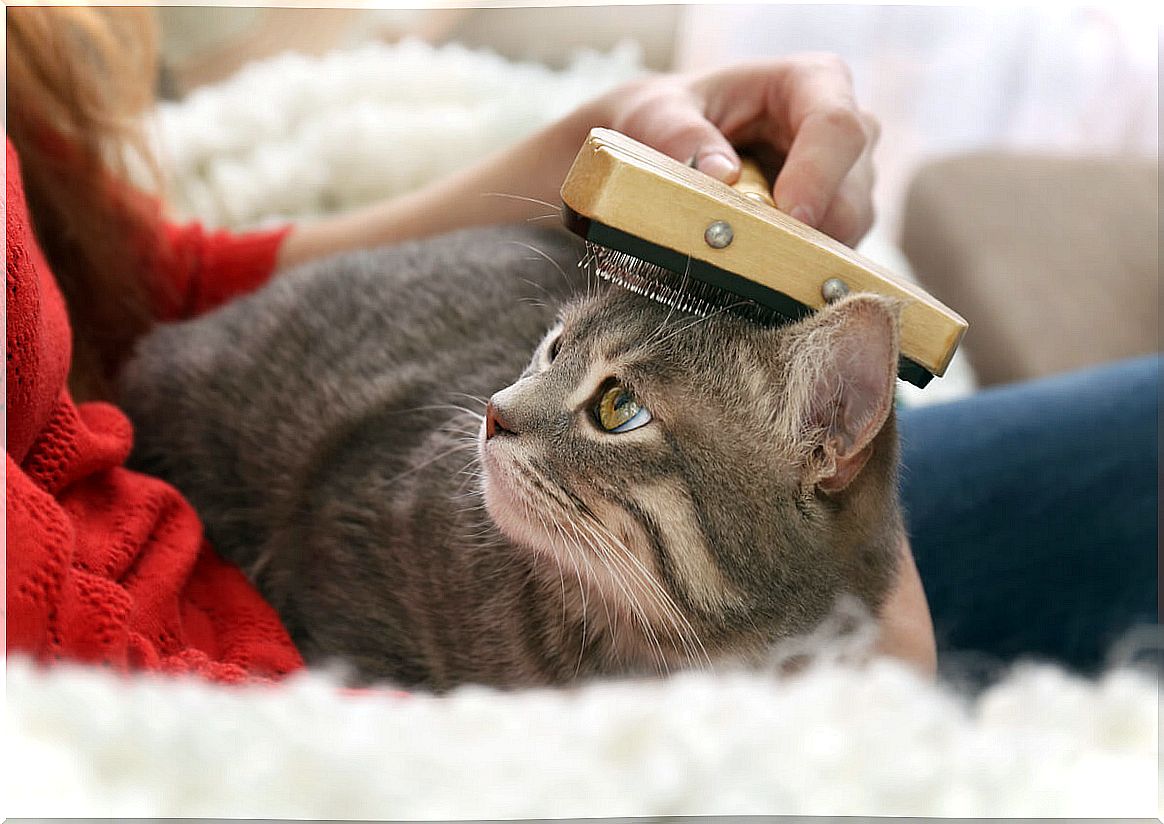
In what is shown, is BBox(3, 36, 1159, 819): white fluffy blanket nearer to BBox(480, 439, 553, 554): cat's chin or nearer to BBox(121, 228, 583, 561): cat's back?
BBox(480, 439, 553, 554): cat's chin

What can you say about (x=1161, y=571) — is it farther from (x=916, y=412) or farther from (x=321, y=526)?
(x=321, y=526)

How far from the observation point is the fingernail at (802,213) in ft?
1.35

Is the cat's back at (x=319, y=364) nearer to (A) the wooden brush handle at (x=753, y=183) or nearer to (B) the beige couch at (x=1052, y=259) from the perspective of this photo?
(A) the wooden brush handle at (x=753, y=183)

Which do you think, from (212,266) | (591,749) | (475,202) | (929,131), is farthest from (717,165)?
(929,131)

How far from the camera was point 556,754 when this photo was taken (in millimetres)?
282

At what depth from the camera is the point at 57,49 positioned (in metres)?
0.73

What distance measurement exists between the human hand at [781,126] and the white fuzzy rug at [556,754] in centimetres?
21

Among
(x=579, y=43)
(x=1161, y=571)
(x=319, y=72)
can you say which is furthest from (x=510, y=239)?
(x=1161, y=571)

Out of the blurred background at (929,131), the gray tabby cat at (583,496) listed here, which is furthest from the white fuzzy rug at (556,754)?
the blurred background at (929,131)

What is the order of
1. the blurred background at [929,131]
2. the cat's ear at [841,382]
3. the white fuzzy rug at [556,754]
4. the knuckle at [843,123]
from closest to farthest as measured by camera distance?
the white fuzzy rug at [556,754] < the cat's ear at [841,382] < the knuckle at [843,123] < the blurred background at [929,131]

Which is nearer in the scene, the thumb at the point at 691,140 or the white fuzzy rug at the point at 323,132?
the thumb at the point at 691,140

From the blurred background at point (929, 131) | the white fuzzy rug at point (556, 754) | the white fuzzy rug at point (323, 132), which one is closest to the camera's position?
the white fuzzy rug at point (556, 754)

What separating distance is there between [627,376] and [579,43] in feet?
1.14

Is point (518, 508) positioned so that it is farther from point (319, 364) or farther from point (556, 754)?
point (319, 364)
